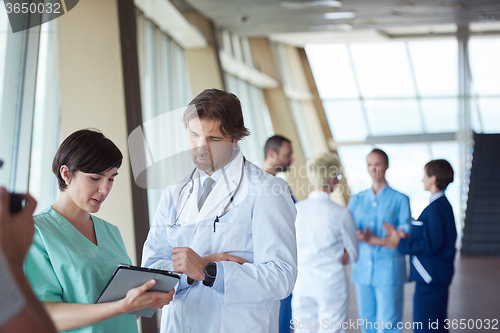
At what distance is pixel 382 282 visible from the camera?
2977mm

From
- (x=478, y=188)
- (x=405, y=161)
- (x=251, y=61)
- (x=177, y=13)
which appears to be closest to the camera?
(x=177, y=13)

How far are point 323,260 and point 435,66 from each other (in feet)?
11.7

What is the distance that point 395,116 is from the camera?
5.24 meters

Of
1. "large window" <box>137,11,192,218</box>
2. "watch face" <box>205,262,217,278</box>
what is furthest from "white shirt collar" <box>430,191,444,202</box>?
"watch face" <box>205,262,217,278</box>

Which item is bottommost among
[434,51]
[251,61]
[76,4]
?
[76,4]

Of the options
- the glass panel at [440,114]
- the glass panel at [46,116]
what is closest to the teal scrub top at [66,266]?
the glass panel at [46,116]

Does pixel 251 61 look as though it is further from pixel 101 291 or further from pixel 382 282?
pixel 101 291

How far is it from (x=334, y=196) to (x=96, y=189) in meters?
3.79

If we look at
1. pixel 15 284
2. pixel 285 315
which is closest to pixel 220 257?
pixel 15 284

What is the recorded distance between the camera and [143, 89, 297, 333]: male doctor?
1.30m

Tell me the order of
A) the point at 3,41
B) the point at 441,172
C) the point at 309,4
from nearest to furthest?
1. the point at 3,41
2. the point at 441,172
3. the point at 309,4

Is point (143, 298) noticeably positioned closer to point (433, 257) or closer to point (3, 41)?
point (3, 41)

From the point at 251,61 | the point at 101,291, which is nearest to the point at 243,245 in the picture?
the point at 101,291

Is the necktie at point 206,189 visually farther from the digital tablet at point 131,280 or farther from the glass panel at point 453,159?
the glass panel at point 453,159
